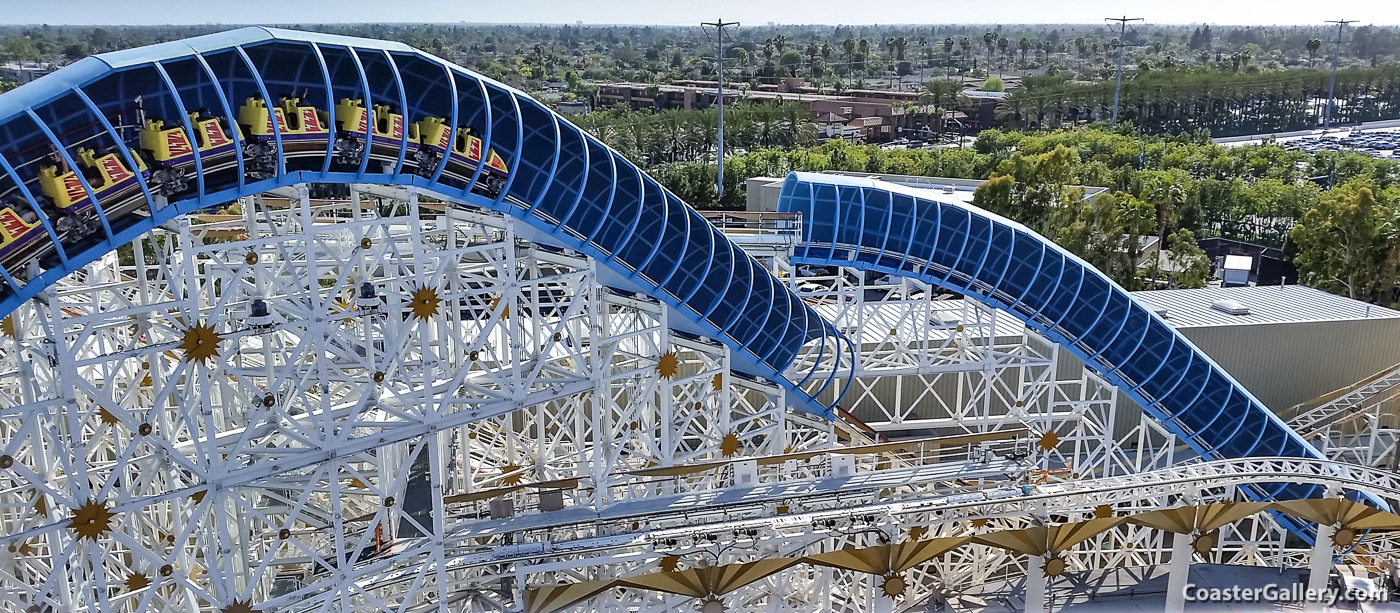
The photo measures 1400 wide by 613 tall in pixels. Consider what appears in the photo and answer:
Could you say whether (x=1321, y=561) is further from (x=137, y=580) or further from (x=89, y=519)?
(x=89, y=519)

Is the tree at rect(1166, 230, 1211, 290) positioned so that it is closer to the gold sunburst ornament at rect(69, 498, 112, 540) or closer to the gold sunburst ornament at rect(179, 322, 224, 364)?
the gold sunburst ornament at rect(179, 322, 224, 364)

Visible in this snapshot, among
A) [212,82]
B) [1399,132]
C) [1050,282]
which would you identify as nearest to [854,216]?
[1050,282]

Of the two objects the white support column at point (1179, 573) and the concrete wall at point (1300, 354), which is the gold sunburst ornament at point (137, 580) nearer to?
the white support column at point (1179, 573)

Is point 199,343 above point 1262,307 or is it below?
above

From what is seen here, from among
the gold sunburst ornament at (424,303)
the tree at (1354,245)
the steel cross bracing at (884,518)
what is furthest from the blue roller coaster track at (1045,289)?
the tree at (1354,245)

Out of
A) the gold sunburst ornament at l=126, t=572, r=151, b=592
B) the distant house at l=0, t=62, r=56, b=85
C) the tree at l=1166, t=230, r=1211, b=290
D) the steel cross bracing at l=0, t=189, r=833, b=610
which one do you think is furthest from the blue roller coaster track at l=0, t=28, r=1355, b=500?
the distant house at l=0, t=62, r=56, b=85

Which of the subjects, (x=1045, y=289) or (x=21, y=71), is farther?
(x=21, y=71)

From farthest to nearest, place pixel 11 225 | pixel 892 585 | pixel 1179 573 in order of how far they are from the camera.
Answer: pixel 1179 573
pixel 892 585
pixel 11 225

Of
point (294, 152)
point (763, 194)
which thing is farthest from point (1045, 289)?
point (763, 194)
